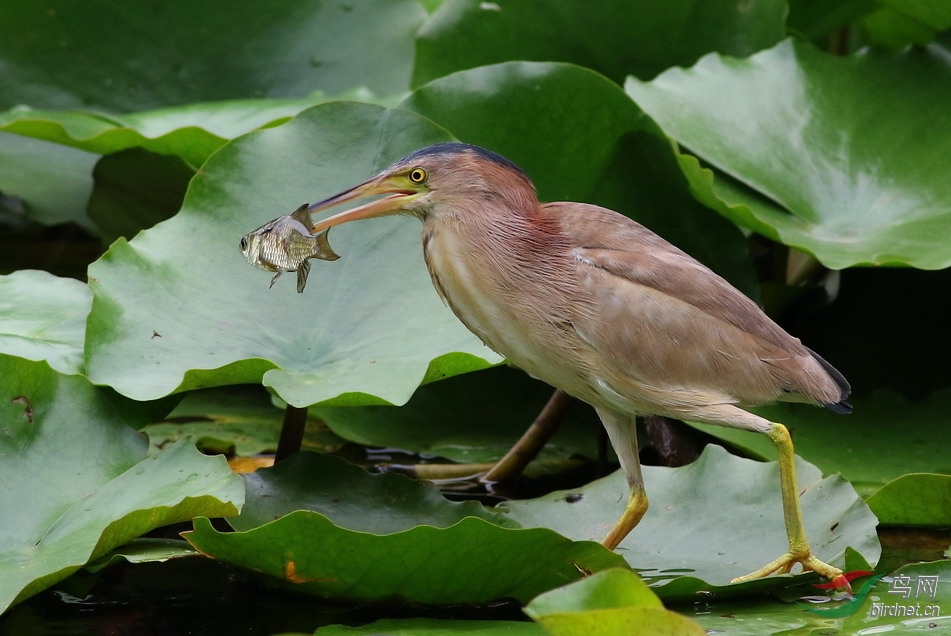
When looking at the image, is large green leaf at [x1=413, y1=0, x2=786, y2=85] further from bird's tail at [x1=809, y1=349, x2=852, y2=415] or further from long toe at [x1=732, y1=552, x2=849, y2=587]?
long toe at [x1=732, y1=552, x2=849, y2=587]

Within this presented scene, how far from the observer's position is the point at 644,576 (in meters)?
2.74

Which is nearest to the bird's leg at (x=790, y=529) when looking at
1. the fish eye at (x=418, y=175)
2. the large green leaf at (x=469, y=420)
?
the fish eye at (x=418, y=175)

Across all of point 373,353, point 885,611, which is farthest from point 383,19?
point 885,611

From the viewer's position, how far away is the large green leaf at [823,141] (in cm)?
354

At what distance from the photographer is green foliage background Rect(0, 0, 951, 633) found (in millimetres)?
2586

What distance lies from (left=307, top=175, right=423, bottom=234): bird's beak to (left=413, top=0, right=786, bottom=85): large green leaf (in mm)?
1538

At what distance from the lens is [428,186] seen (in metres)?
2.76

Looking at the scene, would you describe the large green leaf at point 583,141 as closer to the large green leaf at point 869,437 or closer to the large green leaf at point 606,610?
the large green leaf at point 869,437

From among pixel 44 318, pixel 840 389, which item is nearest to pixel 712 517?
pixel 840 389

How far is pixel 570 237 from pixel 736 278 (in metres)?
1.15

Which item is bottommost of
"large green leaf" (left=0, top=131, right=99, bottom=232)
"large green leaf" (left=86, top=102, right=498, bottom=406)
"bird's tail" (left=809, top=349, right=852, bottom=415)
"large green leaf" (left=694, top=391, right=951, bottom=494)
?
"large green leaf" (left=0, top=131, right=99, bottom=232)

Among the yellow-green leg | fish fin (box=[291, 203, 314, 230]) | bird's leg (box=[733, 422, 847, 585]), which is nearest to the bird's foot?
bird's leg (box=[733, 422, 847, 585])
